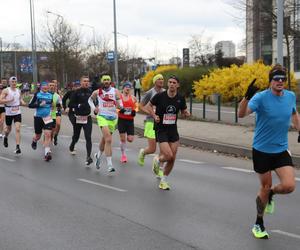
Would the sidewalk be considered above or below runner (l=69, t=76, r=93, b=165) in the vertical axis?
below

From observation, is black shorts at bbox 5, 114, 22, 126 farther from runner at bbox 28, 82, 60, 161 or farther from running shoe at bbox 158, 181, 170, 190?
running shoe at bbox 158, 181, 170, 190

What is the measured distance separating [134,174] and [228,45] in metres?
99.0

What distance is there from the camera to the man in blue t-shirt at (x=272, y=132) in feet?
19.1

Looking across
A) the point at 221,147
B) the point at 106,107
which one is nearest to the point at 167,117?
the point at 106,107

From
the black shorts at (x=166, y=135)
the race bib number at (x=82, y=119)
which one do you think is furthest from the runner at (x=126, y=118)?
the black shorts at (x=166, y=135)

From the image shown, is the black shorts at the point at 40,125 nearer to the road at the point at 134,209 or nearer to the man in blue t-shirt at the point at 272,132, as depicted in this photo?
the road at the point at 134,209

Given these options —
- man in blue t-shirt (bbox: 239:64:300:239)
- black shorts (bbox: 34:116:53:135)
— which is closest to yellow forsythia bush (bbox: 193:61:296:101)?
black shorts (bbox: 34:116:53:135)

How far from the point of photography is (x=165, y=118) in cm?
861

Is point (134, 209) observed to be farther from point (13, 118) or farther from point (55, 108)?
point (55, 108)

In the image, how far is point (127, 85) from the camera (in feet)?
39.9

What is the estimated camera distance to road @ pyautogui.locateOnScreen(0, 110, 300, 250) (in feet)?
19.0

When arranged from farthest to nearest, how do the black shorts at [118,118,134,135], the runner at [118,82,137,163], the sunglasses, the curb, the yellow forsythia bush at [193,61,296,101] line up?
the yellow forsythia bush at [193,61,296,101] → the curb → the black shorts at [118,118,134,135] → the runner at [118,82,137,163] → the sunglasses

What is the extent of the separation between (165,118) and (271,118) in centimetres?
297

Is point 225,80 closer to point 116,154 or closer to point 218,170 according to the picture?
point 116,154
